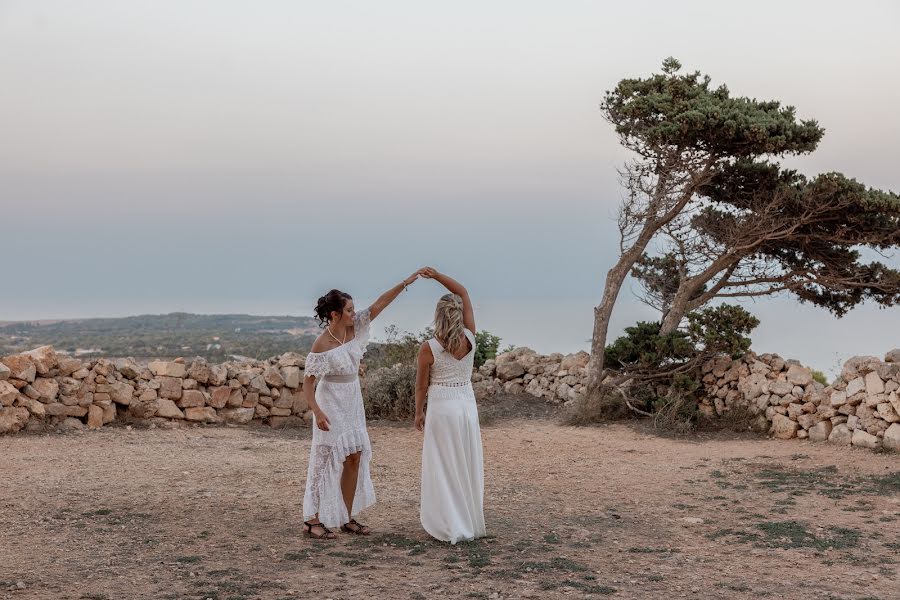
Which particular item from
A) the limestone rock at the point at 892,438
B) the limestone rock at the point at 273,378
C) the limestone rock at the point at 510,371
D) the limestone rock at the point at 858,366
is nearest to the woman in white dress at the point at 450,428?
the limestone rock at the point at 892,438

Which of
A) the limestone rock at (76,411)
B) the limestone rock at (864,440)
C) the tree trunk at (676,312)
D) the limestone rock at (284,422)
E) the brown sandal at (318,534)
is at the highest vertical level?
the tree trunk at (676,312)

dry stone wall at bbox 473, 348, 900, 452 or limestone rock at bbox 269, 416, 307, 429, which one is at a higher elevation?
dry stone wall at bbox 473, 348, 900, 452

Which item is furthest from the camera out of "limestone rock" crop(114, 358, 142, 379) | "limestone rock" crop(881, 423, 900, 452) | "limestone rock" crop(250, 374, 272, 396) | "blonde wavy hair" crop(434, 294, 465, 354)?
"limestone rock" crop(250, 374, 272, 396)

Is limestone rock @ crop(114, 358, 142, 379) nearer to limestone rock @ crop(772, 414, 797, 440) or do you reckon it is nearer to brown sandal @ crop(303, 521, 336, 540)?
brown sandal @ crop(303, 521, 336, 540)

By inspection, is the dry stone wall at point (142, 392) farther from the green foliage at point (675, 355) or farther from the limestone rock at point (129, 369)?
the green foliage at point (675, 355)

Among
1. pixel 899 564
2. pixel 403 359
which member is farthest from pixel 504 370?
pixel 899 564

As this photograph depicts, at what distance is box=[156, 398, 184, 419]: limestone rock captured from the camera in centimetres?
1291

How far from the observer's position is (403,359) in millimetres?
16547

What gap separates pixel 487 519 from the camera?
7.64 metres

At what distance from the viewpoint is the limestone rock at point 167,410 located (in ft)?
42.4

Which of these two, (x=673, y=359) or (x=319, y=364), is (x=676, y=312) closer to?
(x=673, y=359)

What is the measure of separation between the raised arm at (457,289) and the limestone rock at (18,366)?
756 centimetres

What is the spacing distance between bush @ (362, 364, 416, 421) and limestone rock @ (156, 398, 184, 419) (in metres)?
2.92

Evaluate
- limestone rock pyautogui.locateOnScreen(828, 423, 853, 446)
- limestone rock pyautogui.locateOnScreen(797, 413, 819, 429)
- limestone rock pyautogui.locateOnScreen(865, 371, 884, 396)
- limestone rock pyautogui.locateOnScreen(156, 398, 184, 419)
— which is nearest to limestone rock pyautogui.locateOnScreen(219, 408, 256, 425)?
limestone rock pyautogui.locateOnScreen(156, 398, 184, 419)
